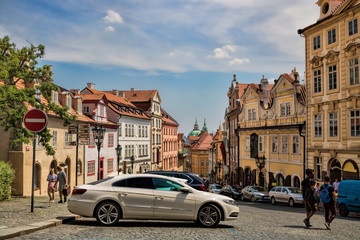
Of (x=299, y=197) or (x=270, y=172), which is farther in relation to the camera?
(x=270, y=172)

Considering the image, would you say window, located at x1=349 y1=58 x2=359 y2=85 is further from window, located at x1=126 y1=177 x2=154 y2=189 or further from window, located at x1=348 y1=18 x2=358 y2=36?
window, located at x1=126 y1=177 x2=154 y2=189

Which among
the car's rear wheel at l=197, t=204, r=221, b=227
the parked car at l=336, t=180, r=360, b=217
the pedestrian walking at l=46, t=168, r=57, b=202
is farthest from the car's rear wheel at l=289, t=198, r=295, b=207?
the car's rear wheel at l=197, t=204, r=221, b=227

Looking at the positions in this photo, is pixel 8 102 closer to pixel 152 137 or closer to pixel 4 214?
pixel 4 214

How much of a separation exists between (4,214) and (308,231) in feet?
29.3

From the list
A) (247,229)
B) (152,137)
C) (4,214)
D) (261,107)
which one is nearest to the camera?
(247,229)

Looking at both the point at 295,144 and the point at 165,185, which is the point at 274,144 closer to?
the point at 295,144

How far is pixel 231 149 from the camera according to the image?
58219 mm

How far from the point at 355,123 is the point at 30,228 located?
2400 cm

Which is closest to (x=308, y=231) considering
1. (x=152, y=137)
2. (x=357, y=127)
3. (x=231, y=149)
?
(x=357, y=127)


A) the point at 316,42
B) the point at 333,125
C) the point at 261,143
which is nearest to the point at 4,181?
the point at 333,125

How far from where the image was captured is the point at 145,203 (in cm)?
1073

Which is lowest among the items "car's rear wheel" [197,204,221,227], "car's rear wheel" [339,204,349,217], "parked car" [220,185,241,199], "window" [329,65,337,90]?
"parked car" [220,185,241,199]

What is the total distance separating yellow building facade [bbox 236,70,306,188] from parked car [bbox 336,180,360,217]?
16.1 meters

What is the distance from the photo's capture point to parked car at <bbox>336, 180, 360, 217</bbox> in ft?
64.0
